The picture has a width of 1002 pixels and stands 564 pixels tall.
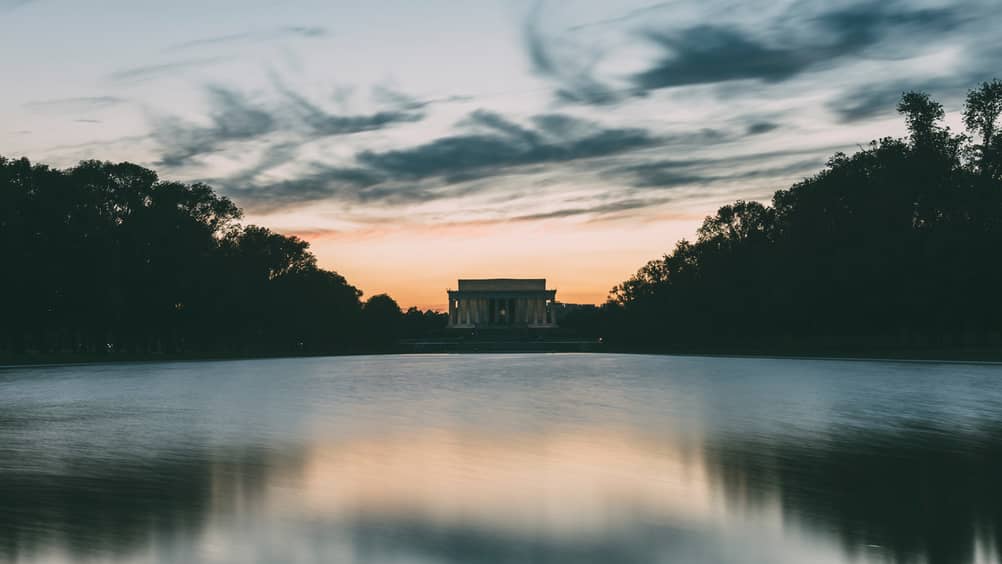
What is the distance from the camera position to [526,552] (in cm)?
974

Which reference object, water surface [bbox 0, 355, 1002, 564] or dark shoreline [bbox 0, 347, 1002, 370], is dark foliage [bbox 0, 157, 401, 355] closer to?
dark shoreline [bbox 0, 347, 1002, 370]

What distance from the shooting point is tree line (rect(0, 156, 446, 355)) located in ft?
272

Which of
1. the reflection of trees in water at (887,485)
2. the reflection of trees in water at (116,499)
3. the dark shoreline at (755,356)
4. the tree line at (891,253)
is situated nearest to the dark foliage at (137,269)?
the dark shoreline at (755,356)

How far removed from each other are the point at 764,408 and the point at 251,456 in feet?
54.1

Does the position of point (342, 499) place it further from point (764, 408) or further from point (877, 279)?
point (877, 279)

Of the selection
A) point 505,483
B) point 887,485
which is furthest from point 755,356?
point 505,483

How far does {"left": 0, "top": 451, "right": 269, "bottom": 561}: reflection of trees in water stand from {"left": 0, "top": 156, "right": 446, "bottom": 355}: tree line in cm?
7044

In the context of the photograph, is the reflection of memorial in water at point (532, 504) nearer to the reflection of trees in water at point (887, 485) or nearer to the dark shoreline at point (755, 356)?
the reflection of trees in water at point (887, 485)

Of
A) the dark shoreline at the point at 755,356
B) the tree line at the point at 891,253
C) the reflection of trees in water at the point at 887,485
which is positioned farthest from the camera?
the tree line at the point at 891,253

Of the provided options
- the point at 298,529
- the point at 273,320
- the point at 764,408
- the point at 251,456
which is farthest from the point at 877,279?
the point at 298,529

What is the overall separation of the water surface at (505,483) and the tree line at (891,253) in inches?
2140

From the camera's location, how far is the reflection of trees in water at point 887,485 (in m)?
10.3

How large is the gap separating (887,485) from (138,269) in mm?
89105

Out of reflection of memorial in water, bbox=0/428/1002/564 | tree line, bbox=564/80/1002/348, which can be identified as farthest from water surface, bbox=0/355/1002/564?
tree line, bbox=564/80/1002/348
